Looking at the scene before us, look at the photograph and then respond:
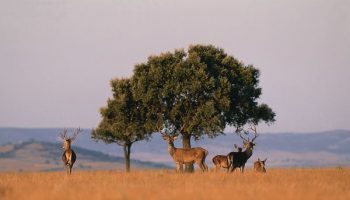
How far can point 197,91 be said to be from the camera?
56312 millimetres

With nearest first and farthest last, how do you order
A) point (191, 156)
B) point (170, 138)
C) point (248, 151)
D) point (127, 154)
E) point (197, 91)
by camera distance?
1. point (248, 151)
2. point (191, 156)
3. point (170, 138)
4. point (197, 91)
5. point (127, 154)

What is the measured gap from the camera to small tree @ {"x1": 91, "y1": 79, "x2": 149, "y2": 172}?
58.6 metres

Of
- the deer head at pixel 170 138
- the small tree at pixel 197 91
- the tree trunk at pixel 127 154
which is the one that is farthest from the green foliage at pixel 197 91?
the tree trunk at pixel 127 154

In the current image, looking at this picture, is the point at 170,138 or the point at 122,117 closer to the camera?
the point at 170,138

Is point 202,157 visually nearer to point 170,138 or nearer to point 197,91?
point 170,138

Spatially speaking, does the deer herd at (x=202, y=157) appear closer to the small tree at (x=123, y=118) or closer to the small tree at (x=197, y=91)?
the small tree at (x=197, y=91)

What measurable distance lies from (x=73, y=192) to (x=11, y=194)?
2.05 meters

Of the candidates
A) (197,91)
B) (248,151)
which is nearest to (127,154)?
(197,91)

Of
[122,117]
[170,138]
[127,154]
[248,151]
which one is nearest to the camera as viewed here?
[248,151]

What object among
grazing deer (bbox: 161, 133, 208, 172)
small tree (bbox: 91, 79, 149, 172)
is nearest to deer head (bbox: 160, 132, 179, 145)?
grazing deer (bbox: 161, 133, 208, 172)

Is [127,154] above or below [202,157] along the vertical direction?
above

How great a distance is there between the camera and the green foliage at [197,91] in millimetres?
55906

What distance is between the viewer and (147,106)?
58.0 meters

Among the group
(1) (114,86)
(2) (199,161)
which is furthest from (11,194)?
(1) (114,86)
